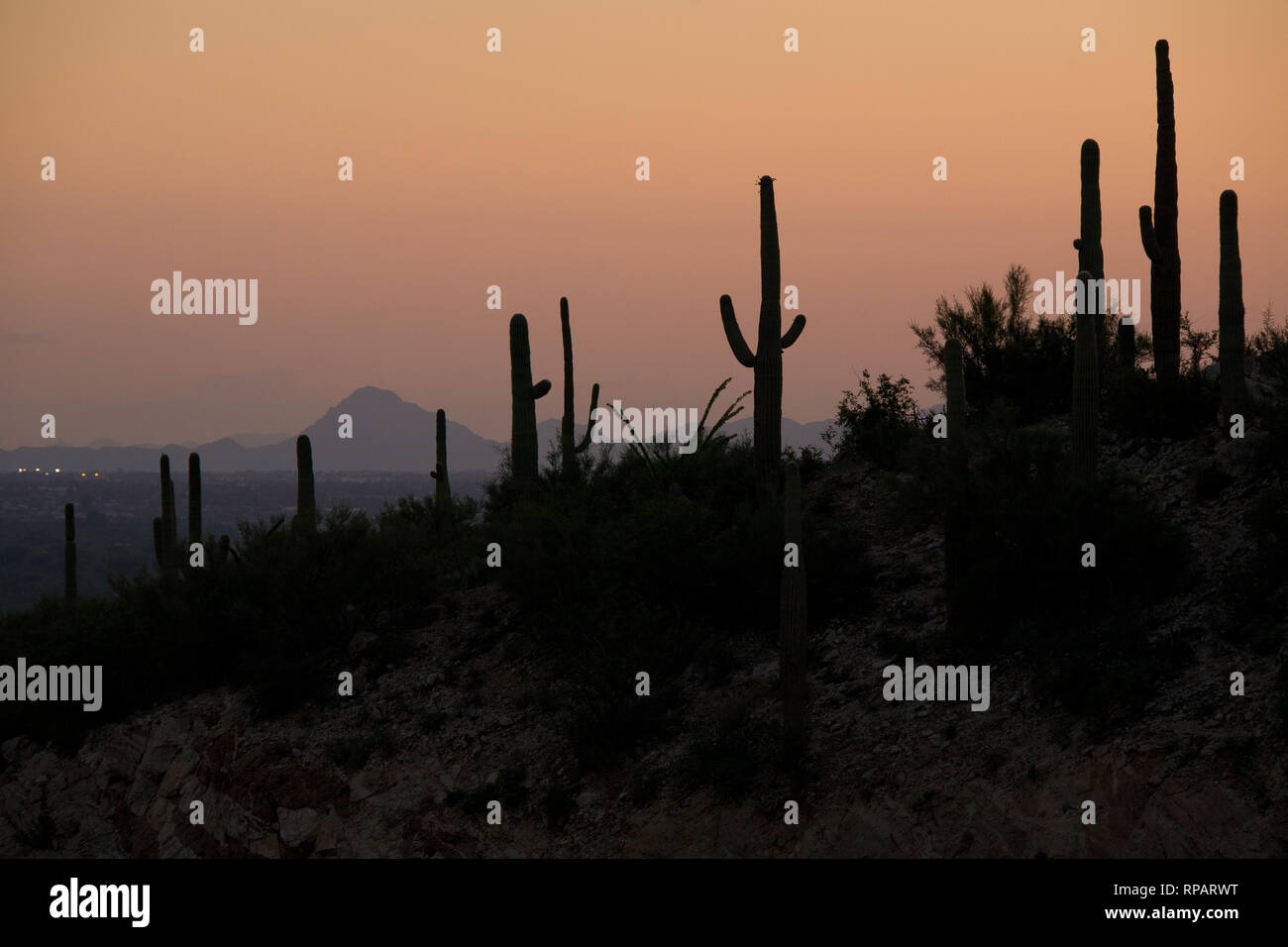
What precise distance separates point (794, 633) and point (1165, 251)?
10.1 metres

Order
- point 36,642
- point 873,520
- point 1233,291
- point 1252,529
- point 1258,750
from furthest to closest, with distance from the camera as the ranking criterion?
1. point 36,642
2. point 873,520
3. point 1233,291
4. point 1252,529
5. point 1258,750

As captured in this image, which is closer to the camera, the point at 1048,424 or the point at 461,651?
the point at 461,651

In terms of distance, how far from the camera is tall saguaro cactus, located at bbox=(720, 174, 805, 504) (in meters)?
18.8

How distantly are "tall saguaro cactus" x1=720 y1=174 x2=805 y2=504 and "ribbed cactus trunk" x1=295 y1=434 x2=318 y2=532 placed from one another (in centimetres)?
808

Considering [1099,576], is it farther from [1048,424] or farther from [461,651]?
[461,651]

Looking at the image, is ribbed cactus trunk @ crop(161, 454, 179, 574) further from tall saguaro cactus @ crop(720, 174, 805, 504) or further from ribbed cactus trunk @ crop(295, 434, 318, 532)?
tall saguaro cactus @ crop(720, 174, 805, 504)

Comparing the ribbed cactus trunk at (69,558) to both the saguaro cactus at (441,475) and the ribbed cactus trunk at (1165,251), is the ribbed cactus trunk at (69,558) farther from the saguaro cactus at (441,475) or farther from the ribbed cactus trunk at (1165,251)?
the ribbed cactus trunk at (1165,251)

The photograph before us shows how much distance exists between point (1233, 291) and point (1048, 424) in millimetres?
4747

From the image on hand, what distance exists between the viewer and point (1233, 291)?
17344mm

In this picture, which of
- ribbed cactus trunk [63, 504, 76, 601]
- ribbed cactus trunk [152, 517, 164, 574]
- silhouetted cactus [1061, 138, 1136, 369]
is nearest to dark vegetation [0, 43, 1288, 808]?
silhouetted cactus [1061, 138, 1136, 369]

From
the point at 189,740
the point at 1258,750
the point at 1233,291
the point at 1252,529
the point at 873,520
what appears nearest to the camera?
the point at 1258,750

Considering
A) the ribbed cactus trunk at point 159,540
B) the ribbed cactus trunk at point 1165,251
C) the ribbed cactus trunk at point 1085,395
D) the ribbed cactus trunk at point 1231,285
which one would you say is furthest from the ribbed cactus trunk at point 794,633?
the ribbed cactus trunk at point 159,540

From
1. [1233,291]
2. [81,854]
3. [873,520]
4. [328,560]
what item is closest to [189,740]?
[81,854]

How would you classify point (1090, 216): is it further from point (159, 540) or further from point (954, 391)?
point (159, 540)
